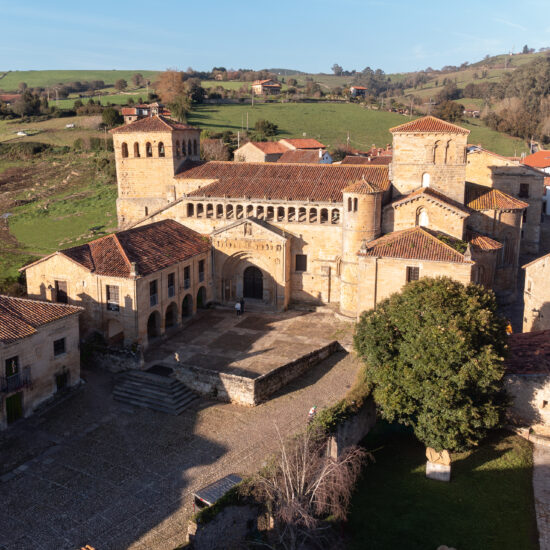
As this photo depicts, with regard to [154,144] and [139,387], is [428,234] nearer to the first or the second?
[139,387]

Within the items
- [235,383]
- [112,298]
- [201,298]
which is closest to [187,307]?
[201,298]

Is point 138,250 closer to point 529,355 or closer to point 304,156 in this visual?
point 529,355

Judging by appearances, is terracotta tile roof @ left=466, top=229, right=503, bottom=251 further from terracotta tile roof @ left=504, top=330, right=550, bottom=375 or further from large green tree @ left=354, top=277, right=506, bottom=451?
large green tree @ left=354, top=277, right=506, bottom=451

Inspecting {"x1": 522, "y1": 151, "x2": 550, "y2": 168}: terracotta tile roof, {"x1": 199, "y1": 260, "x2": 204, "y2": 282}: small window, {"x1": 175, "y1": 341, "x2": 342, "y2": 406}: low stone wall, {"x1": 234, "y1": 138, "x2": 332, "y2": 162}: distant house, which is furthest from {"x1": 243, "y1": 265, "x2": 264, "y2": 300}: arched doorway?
{"x1": 522, "y1": 151, "x2": 550, "y2": 168}: terracotta tile roof

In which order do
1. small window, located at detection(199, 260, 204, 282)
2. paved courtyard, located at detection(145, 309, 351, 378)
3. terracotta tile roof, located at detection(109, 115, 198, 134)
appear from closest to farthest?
1. paved courtyard, located at detection(145, 309, 351, 378)
2. small window, located at detection(199, 260, 204, 282)
3. terracotta tile roof, located at detection(109, 115, 198, 134)

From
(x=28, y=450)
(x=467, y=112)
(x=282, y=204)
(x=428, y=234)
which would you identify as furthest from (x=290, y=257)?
(x=467, y=112)

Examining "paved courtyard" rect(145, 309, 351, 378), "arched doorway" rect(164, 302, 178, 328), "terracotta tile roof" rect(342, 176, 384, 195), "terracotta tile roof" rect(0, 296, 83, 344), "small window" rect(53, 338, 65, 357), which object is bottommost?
"paved courtyard" rect(145, 309, 351, 378)
